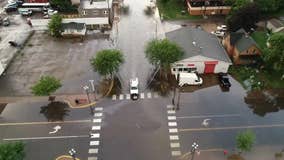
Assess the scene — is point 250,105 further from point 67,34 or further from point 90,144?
point 67,34

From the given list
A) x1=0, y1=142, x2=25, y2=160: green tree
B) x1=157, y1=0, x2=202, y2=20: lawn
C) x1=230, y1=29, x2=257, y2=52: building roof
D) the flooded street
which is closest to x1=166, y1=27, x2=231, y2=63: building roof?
x1=230, y1=29, x2=257, y2=52: building roof

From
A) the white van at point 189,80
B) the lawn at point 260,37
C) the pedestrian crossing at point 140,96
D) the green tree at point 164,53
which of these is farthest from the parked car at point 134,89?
the lawn at point 260,37

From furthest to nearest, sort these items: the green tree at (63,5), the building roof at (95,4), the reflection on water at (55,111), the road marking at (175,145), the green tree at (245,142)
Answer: the green tree at (63,5)
the building roof at (95,4)
the reflection on water at (55,111)
the road marking at (175,145)
the green tree at (245,142)

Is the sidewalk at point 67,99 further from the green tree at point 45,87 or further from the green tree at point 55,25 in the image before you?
the green tree at point 55,25

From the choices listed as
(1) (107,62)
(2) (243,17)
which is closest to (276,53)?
(2) (243,17)

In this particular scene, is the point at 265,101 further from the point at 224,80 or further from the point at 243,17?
the point at 243,17

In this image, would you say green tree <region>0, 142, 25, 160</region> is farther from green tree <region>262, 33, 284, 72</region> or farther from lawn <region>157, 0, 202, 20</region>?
lawn <region>157, 0, 202, 20</region>

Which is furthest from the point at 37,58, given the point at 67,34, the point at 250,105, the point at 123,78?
the point at 250,105
